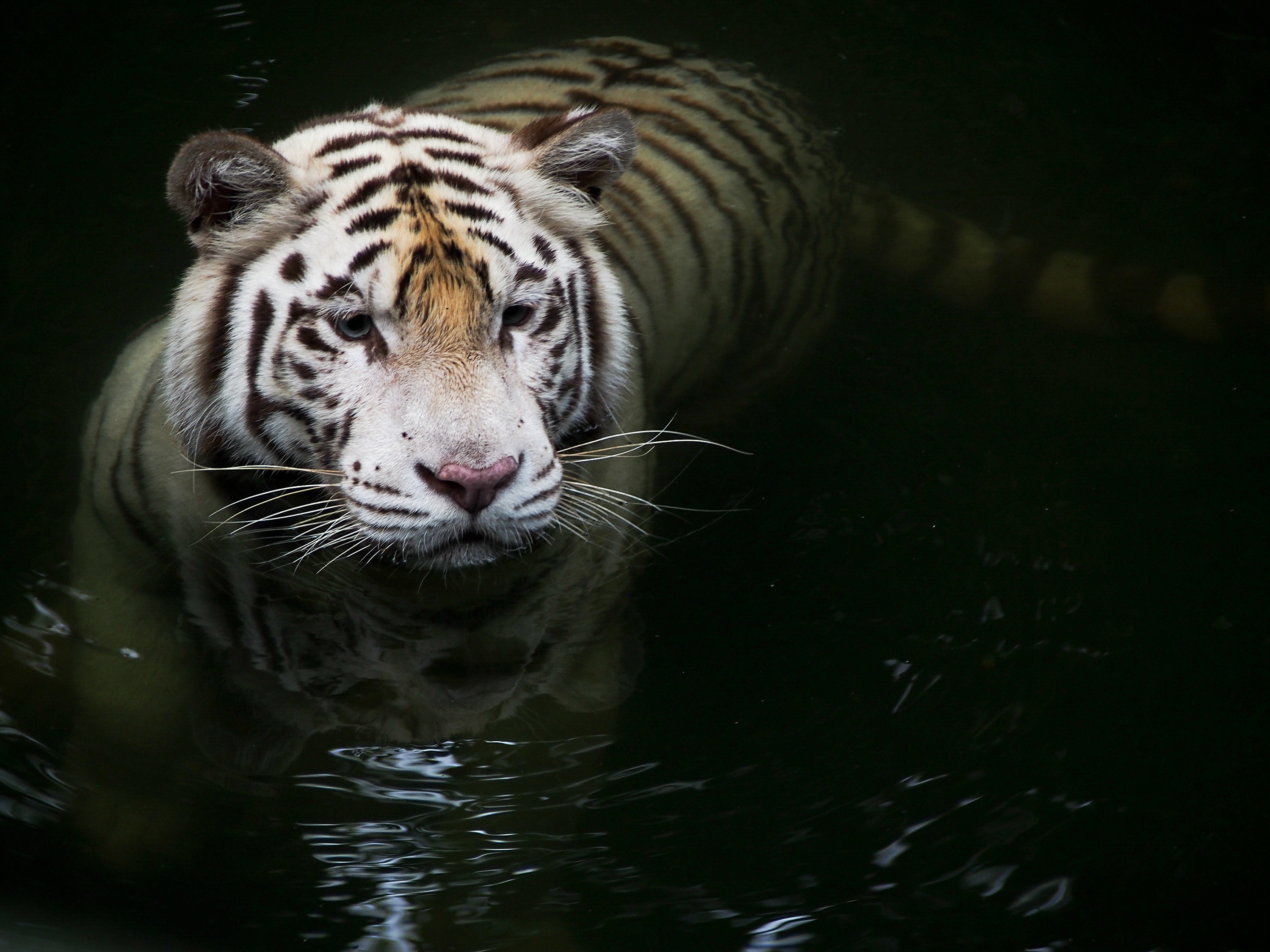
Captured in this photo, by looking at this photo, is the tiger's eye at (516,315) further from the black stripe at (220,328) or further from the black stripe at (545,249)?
the black stripe at (220,328)

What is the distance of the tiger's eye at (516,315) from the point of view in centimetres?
208

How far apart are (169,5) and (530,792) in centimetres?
317

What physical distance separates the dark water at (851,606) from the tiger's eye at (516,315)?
756 millimetres

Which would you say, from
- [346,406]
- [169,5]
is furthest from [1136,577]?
[169,5]

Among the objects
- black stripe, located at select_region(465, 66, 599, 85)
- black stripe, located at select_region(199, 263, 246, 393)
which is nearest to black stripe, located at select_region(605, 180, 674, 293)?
black stripe, located at select_region(465, 66, 599, 85)

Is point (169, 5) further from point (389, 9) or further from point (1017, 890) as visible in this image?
point (1017, 890)

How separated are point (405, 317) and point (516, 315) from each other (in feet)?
0.74

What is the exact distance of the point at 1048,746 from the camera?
7.50 feet

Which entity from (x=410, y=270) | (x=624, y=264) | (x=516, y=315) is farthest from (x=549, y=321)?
(x=624, y=264)

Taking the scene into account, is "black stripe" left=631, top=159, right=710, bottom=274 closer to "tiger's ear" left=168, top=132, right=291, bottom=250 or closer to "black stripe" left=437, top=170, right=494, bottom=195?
"black stripe" left=437, top=170, right=494, bottom=195

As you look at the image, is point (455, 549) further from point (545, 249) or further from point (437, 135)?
point (437, 135)

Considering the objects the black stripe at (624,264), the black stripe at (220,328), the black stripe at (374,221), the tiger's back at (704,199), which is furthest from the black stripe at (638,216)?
the black stripe at (220,328)

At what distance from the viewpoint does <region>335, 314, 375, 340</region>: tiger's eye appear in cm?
199

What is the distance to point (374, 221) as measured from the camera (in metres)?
2.06
